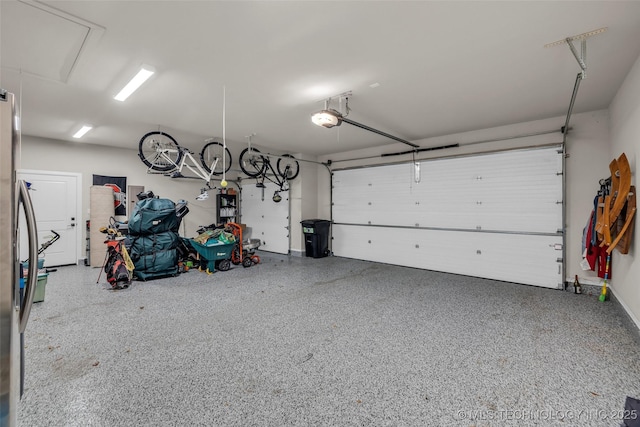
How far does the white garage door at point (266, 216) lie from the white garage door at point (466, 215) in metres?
1.88

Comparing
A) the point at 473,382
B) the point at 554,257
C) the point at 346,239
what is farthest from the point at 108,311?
the point at 554,257

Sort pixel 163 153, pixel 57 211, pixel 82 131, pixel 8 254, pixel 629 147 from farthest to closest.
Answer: pixel 57 211
pixel 82 131
pixel 163 153
pixel 629 147
pixel 8 254

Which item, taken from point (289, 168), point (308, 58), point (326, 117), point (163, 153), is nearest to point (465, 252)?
point (326, 117)

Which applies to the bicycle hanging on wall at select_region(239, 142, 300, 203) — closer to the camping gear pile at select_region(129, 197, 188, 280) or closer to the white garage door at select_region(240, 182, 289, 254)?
the white garage door at select_region(240, 182, 289, 254)

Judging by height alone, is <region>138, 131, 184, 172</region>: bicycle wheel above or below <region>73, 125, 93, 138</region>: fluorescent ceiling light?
below

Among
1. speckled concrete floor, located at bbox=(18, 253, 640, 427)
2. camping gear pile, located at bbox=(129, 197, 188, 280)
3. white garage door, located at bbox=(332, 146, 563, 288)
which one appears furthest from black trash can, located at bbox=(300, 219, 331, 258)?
camping gear pile, located at bbox=(129, 197, 188, 280)

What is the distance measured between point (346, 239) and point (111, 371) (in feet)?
19.0

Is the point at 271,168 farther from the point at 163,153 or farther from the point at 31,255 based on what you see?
the point at 31,255

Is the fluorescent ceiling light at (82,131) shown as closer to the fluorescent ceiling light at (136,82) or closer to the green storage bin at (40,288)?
the fluorescent ceiling light at (136,82)

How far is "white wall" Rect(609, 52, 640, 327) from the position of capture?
2838mm

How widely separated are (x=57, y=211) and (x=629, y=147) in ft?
32.2

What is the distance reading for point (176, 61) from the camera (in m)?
2.83

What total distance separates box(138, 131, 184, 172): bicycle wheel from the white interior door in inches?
90.1

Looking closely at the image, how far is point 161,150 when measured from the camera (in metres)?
5.21
